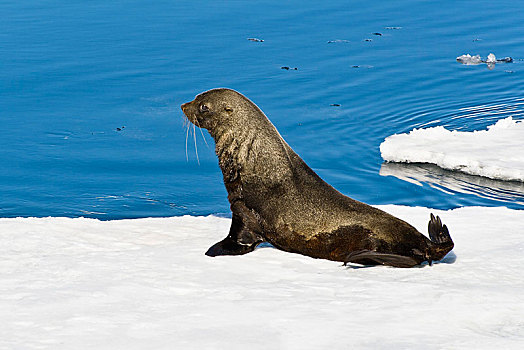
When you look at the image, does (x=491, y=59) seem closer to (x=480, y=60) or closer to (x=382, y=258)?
(x=480, y=60)

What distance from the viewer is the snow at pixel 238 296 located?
4.02m

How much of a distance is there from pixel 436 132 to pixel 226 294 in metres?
6.62

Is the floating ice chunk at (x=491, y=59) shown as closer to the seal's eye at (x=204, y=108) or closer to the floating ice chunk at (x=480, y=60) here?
the floating ice chunk at (x=480, y=60)

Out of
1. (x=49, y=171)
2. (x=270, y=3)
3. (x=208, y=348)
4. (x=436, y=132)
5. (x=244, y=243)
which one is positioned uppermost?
(x=270, y=3)

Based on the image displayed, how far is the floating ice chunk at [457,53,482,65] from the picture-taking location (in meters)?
15.2

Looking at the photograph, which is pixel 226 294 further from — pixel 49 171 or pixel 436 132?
pixel 436 132

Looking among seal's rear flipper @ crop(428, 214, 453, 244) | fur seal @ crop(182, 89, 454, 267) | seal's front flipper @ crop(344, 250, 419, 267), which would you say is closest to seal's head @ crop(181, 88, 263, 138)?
fur seal @ crop(182, 89, 454, 267)

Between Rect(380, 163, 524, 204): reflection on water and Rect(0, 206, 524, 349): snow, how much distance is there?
1826 millimetres

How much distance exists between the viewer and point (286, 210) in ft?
20.3

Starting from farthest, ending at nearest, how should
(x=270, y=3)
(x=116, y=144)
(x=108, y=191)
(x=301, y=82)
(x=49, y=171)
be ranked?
(x=270, y=3) < (x=301, y=82) < (x=116, y=144) < (x=49, y=171) < (x=108, y=191)

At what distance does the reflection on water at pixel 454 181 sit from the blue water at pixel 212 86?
0.06 meters

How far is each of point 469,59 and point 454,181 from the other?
21.5 ft

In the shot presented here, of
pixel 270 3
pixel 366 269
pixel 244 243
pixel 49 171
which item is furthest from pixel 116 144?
pixel 270 3

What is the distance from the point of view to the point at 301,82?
46.0 feet
